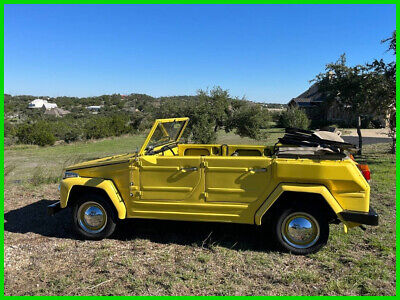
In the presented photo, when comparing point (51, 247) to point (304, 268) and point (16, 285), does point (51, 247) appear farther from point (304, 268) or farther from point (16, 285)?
point (304, 268)

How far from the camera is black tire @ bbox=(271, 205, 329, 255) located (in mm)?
4223

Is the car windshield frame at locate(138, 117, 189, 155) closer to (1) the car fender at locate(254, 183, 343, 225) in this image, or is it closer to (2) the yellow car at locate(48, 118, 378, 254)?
(2) the yellow car at locate(48, 118, 378, 254)

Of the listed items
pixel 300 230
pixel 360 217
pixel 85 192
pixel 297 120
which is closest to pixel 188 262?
pixel 300 230

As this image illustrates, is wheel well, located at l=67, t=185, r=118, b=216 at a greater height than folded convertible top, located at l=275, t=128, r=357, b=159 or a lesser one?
lesser

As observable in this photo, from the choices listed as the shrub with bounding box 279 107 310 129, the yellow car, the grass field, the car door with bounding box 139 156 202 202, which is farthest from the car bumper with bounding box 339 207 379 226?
the shrub with bounding box 279 107 310 129

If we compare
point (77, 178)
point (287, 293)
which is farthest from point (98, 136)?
point (287, 293)

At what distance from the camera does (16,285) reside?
372 centimetres

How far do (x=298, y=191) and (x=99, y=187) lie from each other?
8.90 ft

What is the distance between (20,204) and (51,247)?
2.93 meters

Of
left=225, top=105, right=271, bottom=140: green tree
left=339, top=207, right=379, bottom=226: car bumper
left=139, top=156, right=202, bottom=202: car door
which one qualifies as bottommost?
left=339, top=207, right=379, bottom=226: car bumper

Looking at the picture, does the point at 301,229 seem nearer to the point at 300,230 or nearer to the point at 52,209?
the point at 300,230

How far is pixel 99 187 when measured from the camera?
15.3 ft

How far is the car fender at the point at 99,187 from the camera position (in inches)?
182

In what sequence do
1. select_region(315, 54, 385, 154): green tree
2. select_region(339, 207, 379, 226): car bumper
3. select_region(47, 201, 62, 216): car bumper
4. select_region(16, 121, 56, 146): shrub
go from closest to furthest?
select_region(339, 207, 379, 226): car bumper
select_region(47, 201, 62, 216): car bumper
select_region(315, 54, 385, 154): green tree
select_region(16, 121, 56, 146): shrub
